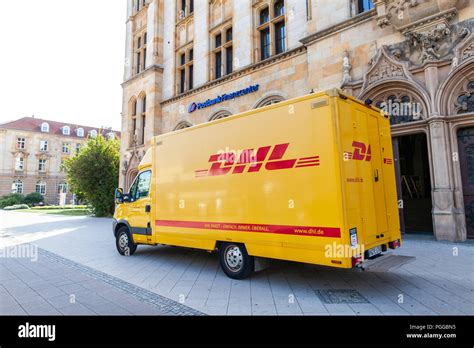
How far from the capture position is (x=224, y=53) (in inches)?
679

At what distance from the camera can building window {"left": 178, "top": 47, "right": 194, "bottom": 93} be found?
1970 centimetres

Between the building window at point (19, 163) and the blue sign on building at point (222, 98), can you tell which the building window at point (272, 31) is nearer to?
the blue sign on building at point (222, 98)

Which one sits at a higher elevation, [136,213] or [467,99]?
[467,99]

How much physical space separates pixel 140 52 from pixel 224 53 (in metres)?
10.4

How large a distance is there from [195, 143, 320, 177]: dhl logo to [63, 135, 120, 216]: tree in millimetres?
20360

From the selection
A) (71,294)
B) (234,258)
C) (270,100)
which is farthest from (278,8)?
(71,294)

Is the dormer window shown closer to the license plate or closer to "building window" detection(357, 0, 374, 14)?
"building window" detection(357, 0, 374, 14)

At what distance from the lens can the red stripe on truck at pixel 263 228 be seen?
4.55 metres

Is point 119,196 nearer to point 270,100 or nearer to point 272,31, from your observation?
point 270,100

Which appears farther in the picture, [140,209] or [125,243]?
[125,243]
